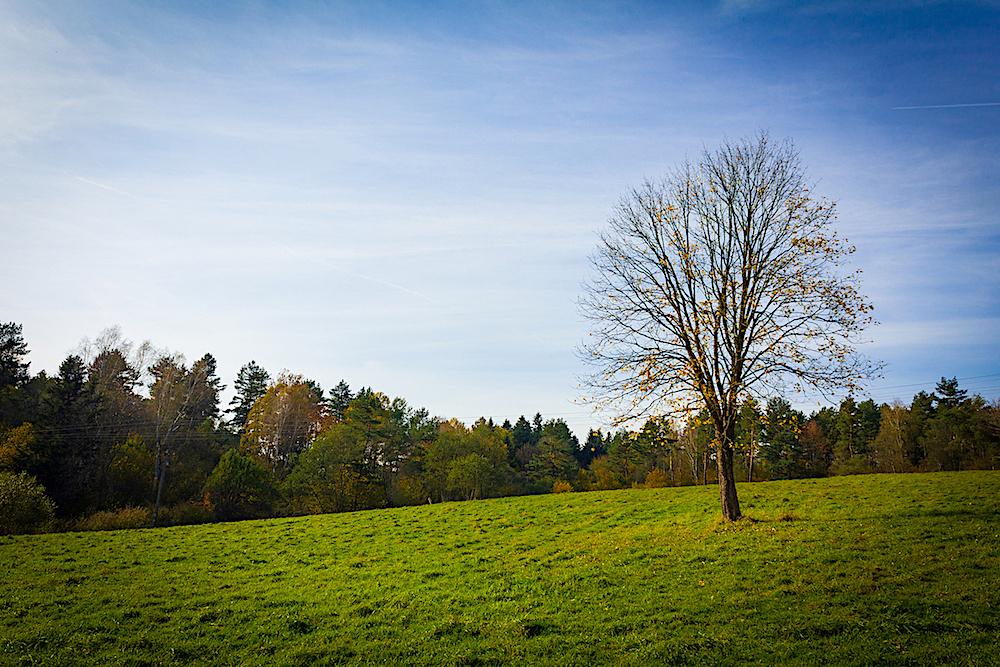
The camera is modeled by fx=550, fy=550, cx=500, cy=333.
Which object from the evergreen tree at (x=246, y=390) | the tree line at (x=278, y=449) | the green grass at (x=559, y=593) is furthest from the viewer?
the evergreen tree at (x=246, y=390)

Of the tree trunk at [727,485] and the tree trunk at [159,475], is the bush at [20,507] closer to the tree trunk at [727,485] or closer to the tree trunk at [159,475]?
the tree trunk at [159,475]

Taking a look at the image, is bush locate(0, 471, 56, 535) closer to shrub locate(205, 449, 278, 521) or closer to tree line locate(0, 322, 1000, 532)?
tree line locate(0, 322, 1000, 532)

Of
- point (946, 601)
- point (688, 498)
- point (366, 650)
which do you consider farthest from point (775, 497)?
point (366, 650)

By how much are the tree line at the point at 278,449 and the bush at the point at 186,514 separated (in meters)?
0.15

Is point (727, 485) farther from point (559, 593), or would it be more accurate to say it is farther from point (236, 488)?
point (236, 488)

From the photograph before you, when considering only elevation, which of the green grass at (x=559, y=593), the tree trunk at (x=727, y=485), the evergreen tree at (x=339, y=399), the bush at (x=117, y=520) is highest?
the evergreen tree at (x=339, y=399)

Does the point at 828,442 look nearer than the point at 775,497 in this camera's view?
No

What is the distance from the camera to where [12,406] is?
50719mm

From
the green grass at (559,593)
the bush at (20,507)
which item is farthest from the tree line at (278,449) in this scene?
the green grass at (559,593)

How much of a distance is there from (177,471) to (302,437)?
16.2 meters

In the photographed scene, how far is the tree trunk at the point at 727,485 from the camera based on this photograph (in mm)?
22016

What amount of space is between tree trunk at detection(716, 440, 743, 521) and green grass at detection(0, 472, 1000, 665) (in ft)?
2.49

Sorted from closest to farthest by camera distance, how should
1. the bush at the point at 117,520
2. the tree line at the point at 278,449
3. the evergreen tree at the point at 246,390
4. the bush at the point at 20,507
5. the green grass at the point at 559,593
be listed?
the green grass at the point at 559,593
the bush at the point at 20,507
the bush at the point at 117,520
the tree line at the point at 278,449
the evergreen tree at the point at 246,390

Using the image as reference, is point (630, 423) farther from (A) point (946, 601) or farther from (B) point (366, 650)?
(B) point (366, 650)
